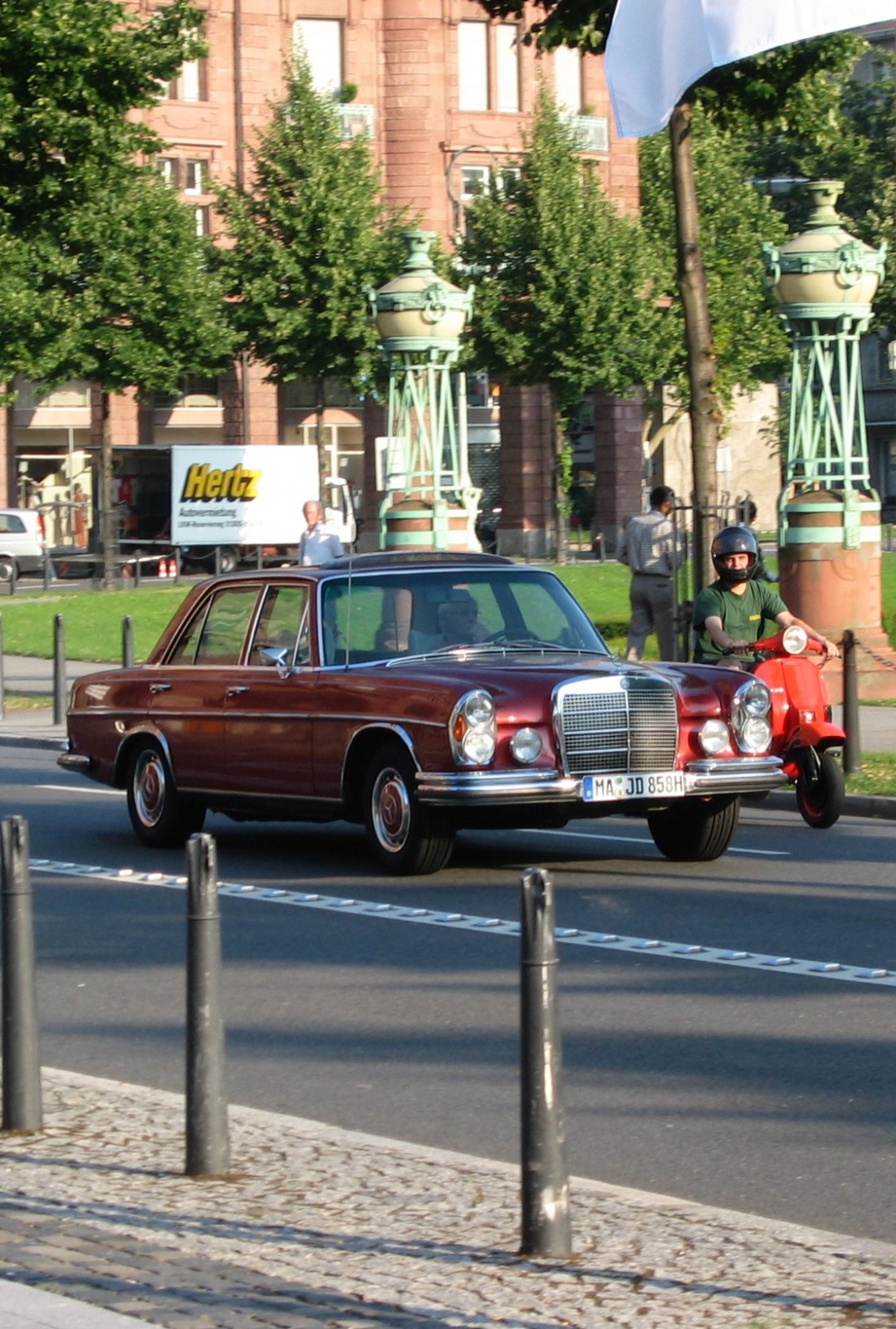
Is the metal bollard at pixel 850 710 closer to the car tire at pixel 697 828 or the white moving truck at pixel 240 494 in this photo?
the car tire at pixel 697 828

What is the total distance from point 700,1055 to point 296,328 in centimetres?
4736

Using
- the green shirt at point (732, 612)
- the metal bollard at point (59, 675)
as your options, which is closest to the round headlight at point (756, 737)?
the green shirt at point (732, 612)

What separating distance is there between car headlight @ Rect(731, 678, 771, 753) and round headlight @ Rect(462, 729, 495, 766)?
54.7 inches

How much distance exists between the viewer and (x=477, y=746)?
11305mm

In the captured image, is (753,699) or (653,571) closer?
(753,699)

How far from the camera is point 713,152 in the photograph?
2530 inches

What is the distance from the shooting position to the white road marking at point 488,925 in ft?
30.0

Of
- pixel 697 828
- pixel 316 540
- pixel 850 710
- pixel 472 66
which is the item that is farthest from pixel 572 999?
pixel 472 66

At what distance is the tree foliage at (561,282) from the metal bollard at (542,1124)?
171 feet

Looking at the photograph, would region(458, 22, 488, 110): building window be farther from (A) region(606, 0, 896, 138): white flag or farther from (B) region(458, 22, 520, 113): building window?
(A) region(606, 0, 896, 138): white flag

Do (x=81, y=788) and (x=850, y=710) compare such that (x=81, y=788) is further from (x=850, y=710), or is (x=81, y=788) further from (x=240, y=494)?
(x=240, y=494)

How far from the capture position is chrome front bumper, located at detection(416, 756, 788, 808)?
11219mm

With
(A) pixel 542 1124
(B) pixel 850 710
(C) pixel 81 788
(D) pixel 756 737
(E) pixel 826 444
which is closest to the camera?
(A) pixel 542 1124

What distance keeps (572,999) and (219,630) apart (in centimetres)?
542
